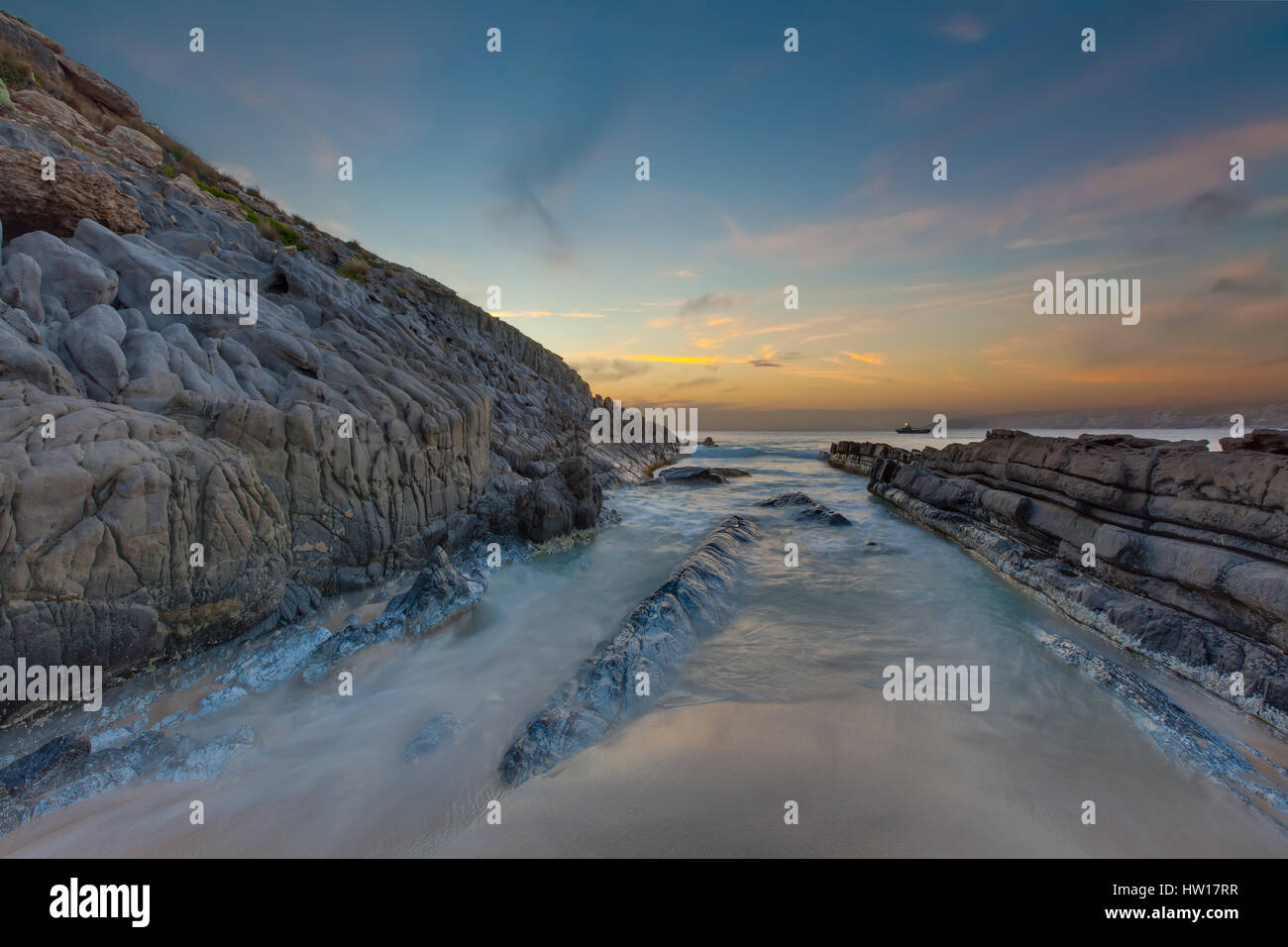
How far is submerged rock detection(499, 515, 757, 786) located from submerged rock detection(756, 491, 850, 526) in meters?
8.39

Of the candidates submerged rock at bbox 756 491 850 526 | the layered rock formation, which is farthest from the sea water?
submerged rock at bbox 756 491 850 526

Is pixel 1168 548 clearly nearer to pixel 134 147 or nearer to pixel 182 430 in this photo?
pixel 182 430

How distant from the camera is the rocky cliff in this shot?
5.26m

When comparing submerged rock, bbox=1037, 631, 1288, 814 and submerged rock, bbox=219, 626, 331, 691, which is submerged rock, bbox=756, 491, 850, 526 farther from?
submerged rock, bbox=219, 626, 331, 691

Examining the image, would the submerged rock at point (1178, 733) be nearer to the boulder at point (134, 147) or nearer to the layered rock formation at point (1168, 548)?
the layered rock formation at point (1168, 548)

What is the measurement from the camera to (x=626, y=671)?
21.6 ft

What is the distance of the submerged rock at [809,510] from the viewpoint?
17.8m

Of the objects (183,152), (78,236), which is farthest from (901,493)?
(183,152)

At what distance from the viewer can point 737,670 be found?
7.02m

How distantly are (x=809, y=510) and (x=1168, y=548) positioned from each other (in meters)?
11.2

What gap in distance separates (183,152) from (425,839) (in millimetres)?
33814

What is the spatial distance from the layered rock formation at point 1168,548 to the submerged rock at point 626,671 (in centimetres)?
731
